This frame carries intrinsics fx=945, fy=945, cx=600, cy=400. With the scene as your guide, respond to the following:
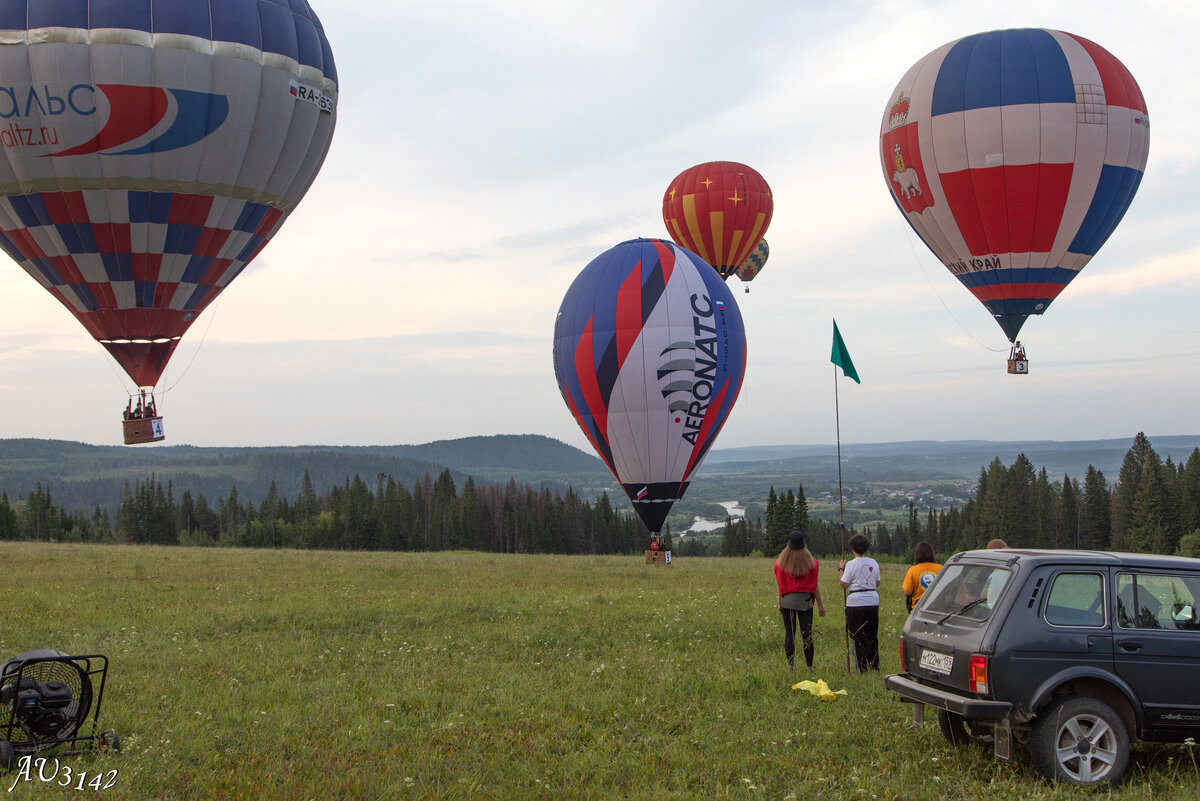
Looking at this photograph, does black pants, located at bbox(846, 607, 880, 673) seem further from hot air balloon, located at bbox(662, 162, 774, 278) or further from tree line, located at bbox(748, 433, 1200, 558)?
tree line, located at bbox(748, 433, 1200, 558)

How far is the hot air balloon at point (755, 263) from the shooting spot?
5616 cm

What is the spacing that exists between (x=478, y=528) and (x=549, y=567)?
86505mm

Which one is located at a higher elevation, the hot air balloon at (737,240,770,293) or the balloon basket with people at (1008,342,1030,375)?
the hot air balloon at (737,240,770,293)

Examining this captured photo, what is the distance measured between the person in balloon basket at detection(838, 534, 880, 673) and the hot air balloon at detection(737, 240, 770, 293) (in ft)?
146

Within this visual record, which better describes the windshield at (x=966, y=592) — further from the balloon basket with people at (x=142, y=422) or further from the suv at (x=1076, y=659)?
the balloon basket with people at (x=142, y=422)

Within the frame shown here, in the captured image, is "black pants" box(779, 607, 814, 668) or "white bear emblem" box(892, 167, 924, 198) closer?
"black pants" box(779, 607, 814, 668)

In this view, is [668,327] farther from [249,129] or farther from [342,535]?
[342,535]

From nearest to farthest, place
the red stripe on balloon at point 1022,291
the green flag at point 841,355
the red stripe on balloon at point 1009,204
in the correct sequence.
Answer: the green flag at point 841,355, the red stripe on balloon at point 1009,204, the red stripe on balloon at point 1022,291

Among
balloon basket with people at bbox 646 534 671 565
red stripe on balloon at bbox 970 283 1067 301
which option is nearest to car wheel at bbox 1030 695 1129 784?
balloon basket with people at bbox 646 534 671 565

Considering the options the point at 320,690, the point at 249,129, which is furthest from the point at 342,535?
the point at 320,690

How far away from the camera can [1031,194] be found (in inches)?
1130

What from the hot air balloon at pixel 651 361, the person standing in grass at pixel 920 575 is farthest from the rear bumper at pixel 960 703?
the hot air balloon at pixel 651 361

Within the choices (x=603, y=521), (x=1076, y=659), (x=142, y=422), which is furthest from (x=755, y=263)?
(x=603, y=521)

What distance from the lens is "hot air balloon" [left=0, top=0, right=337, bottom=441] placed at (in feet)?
68.5
